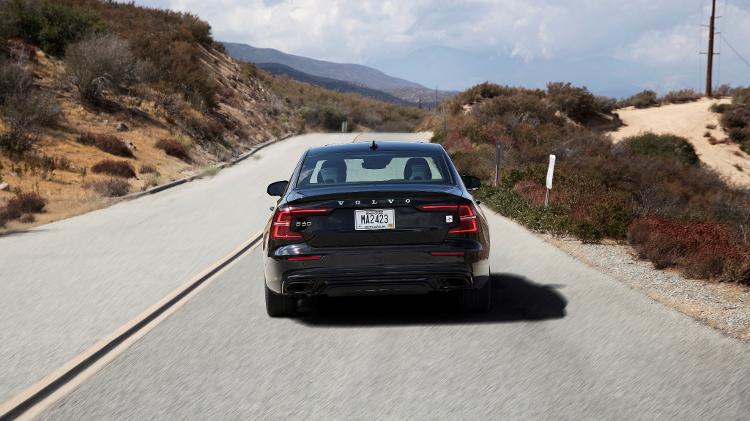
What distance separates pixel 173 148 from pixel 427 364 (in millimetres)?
26219

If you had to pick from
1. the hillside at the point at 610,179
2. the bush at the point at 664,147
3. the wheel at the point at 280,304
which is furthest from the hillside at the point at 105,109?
the bush at the point at 664,147

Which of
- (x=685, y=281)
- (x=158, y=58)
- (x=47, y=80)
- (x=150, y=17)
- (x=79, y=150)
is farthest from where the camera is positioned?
(x=150, y=17)


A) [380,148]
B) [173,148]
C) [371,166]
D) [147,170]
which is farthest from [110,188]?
[371,166]

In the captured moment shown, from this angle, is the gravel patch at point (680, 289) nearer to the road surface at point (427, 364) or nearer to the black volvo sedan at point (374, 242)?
the road surface at point (427, 364)

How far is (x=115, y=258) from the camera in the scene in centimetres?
1100

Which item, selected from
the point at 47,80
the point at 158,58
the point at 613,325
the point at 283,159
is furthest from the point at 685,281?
the point at 158,58

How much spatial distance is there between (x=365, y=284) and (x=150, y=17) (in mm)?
52388

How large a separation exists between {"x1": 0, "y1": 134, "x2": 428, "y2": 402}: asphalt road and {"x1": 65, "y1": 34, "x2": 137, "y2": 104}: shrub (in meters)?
13.5

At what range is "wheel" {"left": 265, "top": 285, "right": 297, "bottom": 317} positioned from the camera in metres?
7.08

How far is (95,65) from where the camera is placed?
3194cm

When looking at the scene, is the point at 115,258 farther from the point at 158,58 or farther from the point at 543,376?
the point at 158,58

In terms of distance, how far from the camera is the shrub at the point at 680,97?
5869 cm

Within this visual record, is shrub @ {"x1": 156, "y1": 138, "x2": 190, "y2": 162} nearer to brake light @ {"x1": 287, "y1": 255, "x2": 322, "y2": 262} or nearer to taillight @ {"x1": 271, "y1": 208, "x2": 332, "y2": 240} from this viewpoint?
taillight @ {"x1": 271, "y1": 208, "x2": 332, "y2": 240}

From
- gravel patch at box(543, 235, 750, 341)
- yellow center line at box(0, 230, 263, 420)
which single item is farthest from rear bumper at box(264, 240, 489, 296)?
gravel patch at box(543, 235, 750, 341)
